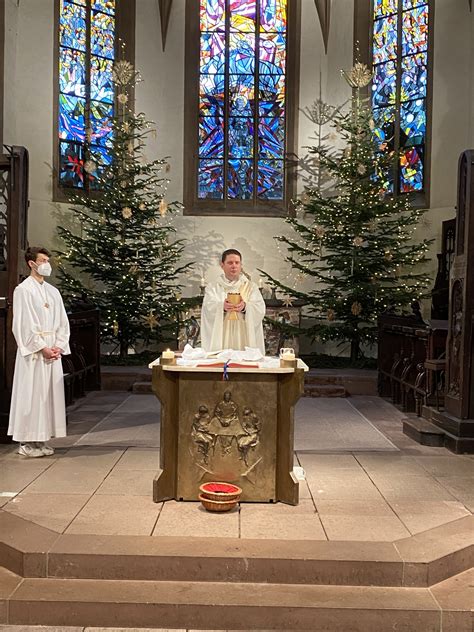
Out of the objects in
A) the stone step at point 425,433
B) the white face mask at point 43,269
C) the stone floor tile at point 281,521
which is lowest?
the stone floor tile at point 281,521

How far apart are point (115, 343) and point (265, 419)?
8.23 metres

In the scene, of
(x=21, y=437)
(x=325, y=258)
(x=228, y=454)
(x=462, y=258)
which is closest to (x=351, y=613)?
(x=228, y=454)

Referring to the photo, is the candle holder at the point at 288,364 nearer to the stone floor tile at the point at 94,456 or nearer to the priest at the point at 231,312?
the priest at the point at 231,312

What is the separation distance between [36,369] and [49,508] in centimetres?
176

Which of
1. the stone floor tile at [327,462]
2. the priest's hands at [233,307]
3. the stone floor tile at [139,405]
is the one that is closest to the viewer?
the priest's hands at [233,307]

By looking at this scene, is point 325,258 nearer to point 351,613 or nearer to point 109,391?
point 109,391

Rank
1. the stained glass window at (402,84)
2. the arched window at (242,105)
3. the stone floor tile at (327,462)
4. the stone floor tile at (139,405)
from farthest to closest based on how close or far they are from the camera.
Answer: the arched window at (242,105) → the stained glass window at (402,84) → the stone floor tile at (139,405) → the stone floor tile at (327,462)

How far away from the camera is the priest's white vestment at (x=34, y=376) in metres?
6.36

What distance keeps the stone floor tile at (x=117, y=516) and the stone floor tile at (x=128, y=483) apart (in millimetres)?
114

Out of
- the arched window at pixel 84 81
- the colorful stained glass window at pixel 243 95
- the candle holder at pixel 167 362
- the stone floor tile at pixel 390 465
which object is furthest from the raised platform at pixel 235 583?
the colorful stained glass window at pixel 243 95

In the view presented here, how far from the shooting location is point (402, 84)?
14.1 metres

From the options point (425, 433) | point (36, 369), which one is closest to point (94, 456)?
point (36, 369)

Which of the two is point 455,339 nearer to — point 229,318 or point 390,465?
point 390,465

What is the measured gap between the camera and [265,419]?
5141 millimetres
